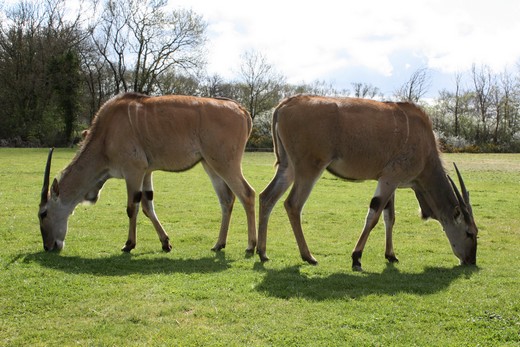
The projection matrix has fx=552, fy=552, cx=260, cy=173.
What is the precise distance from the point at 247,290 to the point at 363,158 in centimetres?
301

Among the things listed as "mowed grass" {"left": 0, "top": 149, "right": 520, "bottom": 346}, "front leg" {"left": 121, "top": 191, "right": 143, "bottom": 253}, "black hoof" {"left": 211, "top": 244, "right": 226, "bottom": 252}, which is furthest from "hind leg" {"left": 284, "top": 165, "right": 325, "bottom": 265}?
"front leg" {"left": 121, "top": 191, "right": 143, "bottom": 253}

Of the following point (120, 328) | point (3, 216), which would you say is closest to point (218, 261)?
point (120, 328)

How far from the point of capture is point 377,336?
17.4 ft

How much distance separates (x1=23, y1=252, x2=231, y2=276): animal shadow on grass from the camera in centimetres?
780

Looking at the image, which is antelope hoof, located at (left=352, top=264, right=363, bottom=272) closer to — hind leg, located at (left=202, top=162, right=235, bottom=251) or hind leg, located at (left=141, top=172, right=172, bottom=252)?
hind leg, located at (left=202, top=162, right=235, bottom=251)

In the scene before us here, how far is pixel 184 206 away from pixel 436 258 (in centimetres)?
817

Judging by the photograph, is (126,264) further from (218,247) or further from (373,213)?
(373,213)

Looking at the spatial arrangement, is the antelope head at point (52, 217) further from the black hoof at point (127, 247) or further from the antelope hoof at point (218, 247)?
the antelope hoof at point (218, 247)

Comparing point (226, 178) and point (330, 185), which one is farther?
point (330, 185)

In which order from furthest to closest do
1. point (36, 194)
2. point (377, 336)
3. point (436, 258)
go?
point (36, 194) < point (436, 258) < point (377, 336)

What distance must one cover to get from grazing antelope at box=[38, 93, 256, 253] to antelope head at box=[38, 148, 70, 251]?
2cm

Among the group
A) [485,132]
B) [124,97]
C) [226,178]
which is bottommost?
[226,178]

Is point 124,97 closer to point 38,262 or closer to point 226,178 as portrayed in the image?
point 226,178

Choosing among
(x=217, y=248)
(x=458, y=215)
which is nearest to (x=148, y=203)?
(x=217, y=248)
